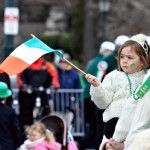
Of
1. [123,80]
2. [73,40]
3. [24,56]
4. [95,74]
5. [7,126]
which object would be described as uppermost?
[24,56]

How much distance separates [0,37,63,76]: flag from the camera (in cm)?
617

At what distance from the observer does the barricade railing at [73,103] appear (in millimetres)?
14766

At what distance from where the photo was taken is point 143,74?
600cm

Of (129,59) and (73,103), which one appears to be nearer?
(129,59)

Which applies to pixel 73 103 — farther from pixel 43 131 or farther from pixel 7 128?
pixel 43 131

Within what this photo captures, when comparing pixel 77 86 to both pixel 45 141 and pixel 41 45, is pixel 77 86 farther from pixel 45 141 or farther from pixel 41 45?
pixel 41 45

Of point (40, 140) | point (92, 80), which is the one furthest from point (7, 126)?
point (92, 80)

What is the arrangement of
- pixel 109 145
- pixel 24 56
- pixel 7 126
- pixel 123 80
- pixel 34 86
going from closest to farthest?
pixel 109 145, pixel 123 80, pixel 24 56, pixel 7 126, pixel 34 86

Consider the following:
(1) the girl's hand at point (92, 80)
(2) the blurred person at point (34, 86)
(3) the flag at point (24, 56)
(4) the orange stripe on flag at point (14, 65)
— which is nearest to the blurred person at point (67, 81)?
(2) the blurred person at point (34, 86)

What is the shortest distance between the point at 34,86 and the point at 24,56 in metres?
7.11

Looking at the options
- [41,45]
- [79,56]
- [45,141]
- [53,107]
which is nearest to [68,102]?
[53,107]

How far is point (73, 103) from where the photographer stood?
597 inches

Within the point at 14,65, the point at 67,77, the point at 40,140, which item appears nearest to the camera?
the point at 14,65

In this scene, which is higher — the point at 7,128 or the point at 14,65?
the point at 14,65
